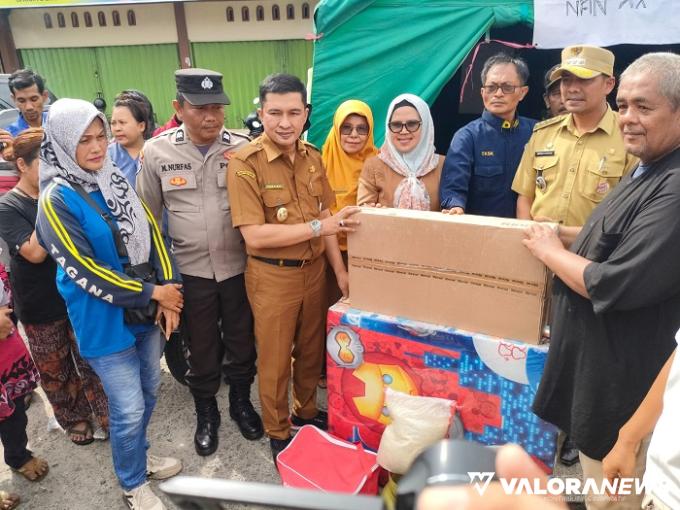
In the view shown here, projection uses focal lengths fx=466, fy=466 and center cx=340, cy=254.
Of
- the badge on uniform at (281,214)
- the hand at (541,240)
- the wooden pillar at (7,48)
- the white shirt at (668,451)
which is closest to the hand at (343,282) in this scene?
the badge on uniform at (281,214)

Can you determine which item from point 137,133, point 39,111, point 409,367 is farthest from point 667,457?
point 39,111

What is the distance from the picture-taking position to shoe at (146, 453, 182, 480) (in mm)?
2361

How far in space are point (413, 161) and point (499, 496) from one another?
2180 millimetres

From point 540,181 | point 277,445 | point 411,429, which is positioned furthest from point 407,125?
point 277,445

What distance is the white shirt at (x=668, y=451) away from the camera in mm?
994

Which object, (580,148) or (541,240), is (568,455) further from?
(580,148)

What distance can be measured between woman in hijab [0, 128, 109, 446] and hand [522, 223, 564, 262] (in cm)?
223

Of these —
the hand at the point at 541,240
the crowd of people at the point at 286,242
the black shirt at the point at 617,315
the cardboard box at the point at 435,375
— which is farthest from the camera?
the cardboard box at the point at 435,375

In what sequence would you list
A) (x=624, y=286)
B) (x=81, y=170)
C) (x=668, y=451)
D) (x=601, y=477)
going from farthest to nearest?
(x=81, y=170)
(x=601, y=477)
(x=624, y=286)
(x=668, y=451)

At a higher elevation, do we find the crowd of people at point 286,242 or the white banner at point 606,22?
the white banner at point 606,22

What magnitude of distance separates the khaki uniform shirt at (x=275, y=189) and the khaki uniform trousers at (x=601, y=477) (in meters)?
1.47

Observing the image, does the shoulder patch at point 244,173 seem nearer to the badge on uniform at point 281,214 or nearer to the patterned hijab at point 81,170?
the badge on uniform at point 281,214

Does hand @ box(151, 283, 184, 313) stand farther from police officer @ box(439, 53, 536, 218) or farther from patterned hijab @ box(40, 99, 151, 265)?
police officer @ box(439, 53, 536, 218)

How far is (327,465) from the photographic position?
219cm
